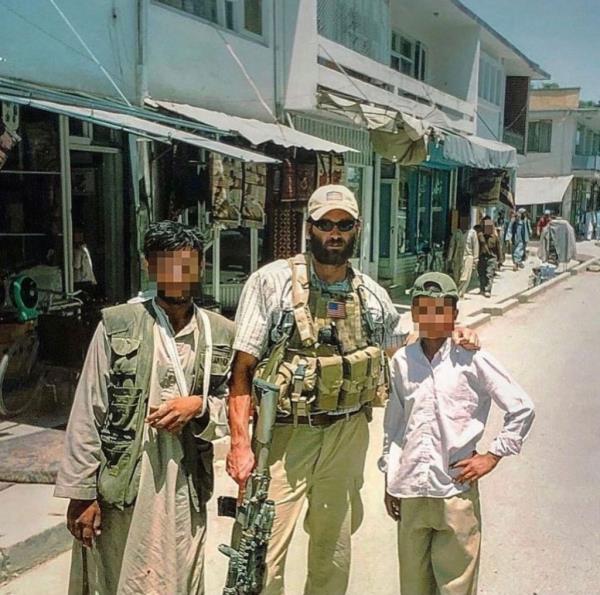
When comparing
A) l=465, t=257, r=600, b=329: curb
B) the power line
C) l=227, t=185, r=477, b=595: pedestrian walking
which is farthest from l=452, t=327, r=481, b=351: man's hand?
l=465, t=257, r=600, b=329: curb

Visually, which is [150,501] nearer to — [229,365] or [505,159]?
[229,365]

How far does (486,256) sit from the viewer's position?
588 inches

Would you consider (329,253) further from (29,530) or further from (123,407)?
(29,530)

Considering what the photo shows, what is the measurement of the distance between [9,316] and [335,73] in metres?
6.25

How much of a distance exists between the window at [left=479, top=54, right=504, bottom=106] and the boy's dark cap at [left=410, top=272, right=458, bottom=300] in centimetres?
1815

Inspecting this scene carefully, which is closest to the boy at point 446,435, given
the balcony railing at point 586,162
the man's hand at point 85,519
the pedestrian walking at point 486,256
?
the man's hand at point 85,519

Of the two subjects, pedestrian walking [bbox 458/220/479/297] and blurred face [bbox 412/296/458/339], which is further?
pedestrian walking [bbox 458/220/479/297]

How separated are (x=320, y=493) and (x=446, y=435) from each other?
58cm

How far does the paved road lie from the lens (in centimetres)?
364

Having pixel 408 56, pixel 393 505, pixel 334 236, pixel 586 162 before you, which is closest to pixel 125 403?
pixel 334 236

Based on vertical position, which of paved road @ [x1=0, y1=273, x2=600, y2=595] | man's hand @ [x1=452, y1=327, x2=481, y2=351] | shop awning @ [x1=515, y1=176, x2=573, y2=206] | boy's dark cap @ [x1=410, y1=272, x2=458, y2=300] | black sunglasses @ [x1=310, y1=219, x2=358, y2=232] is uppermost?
shop awning @ [x1=515, y1=176, x2=573, y2=206]

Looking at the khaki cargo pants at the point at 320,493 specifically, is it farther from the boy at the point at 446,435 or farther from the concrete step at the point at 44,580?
the concrete step at the point at 44,580

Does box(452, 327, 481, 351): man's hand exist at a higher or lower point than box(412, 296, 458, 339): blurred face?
lower

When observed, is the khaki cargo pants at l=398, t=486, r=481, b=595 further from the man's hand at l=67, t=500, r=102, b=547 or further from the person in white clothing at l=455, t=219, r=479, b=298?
the person in white clothing at l=455, t=219, r=479, b=298
